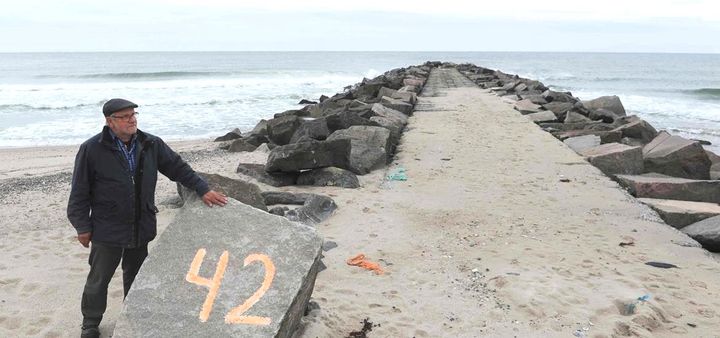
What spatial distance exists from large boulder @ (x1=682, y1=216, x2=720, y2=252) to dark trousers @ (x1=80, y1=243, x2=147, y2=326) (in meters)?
4.91

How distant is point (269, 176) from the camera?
7.24 meters

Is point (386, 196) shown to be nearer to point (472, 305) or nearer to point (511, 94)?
point (472, 305)

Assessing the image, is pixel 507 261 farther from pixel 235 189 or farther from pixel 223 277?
pixel 223 277

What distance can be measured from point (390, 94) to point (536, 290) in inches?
523

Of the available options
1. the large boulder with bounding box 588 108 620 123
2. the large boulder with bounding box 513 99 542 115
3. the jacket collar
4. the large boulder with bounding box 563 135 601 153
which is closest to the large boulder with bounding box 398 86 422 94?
the large boulder with bounding box 513 99 542 115

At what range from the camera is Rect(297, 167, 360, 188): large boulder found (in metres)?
7.13

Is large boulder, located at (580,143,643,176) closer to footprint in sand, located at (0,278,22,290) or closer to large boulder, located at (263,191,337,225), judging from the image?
large boulder, located at (263,191,337,225)

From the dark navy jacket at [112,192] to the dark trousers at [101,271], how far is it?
9 centimetres

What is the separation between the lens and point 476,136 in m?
11.0

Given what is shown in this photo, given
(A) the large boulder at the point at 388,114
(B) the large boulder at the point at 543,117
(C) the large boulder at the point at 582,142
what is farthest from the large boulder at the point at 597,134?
(A) the large boulder at the point at 388,114

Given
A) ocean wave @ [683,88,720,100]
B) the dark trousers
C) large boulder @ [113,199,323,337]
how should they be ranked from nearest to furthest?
1. large boulder @ [113,199,323,337]
2. the dark trousers
3. ocean wave @ [683,88,720,100]

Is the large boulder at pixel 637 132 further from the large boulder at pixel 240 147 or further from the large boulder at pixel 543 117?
the large boulder at pixel 240 147

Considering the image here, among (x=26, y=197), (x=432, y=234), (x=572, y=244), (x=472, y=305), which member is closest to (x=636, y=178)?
(x=572, y=244)

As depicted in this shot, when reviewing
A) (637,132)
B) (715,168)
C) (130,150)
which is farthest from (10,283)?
(637,132)
